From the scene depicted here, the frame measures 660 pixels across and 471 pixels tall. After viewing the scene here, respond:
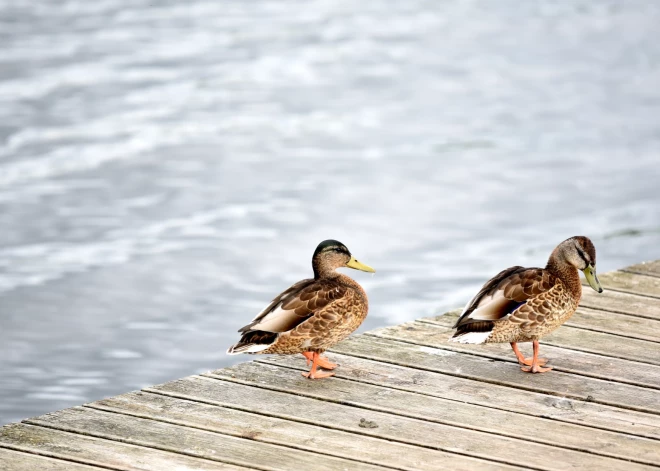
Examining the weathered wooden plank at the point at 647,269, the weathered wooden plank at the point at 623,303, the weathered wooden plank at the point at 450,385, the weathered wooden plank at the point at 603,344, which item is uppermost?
the weathered wooden plank at the point at 647,269

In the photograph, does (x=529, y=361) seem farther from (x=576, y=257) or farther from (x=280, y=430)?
(x=280, y=430)

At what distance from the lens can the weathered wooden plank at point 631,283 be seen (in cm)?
579

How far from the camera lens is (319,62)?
44.3ft

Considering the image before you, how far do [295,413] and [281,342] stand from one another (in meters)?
0.28

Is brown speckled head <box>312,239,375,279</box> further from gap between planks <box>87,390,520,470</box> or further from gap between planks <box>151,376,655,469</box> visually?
gap between planks <box>87,390,520,470</box>

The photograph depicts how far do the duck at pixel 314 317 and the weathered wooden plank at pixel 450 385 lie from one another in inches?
7.3

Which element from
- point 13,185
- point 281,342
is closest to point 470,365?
point 281,342

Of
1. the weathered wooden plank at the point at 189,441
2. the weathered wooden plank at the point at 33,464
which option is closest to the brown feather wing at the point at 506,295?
the weathered wooden plank at the point at 189,441

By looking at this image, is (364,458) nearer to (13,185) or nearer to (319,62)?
(13,185)

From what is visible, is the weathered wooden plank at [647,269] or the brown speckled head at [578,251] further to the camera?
the weathered wooden plank at [647,269]

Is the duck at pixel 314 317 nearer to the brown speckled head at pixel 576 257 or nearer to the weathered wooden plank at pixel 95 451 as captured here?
the weathered wooden plank at pixel 95 451

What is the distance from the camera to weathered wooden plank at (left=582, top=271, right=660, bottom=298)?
5.79 m

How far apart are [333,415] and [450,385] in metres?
0.52

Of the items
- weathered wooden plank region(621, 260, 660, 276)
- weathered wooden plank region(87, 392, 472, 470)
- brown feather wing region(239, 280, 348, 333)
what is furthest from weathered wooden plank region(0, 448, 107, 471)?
Result: weathered wooden plank region(621, 260, 660, 276)
